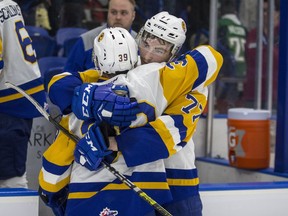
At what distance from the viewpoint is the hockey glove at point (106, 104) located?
2.49 meters

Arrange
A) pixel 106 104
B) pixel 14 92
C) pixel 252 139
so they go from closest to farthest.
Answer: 1. pixel 106 104
2. pixel 14 92
3. pixel 252 139

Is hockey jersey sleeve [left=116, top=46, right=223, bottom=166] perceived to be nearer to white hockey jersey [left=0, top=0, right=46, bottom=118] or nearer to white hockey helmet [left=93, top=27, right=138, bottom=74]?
white hockey helmet [left=93, top=27, right=138, bottom=74]

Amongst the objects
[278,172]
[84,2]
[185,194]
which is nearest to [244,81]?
[84,2]

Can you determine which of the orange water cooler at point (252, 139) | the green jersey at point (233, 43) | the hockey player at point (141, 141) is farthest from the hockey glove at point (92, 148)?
the green jersey at point (233, 43)

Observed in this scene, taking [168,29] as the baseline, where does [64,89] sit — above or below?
below

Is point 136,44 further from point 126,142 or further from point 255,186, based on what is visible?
point 255,186

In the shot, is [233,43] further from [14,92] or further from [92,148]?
[92,148]

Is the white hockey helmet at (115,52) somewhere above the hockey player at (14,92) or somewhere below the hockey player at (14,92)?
above

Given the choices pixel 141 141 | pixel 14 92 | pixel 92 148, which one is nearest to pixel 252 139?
pixel 14 92

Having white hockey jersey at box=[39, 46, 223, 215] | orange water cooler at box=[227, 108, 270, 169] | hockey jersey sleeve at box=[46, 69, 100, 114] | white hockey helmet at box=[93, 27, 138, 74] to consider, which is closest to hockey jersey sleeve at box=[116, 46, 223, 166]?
white hockey jersey at box=[39, 46, 223, 215]

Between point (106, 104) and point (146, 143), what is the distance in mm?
186

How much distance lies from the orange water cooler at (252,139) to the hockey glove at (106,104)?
77.0 inches

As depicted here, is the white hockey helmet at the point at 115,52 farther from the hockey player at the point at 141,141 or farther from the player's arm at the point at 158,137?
the player's arm at the point at 158,137

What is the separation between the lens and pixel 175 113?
8.67ft
